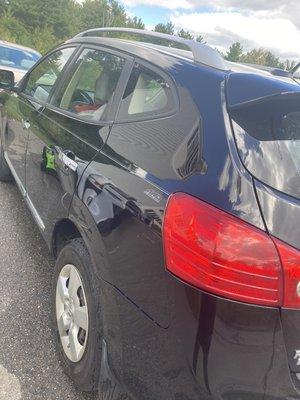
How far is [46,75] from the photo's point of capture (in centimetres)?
356

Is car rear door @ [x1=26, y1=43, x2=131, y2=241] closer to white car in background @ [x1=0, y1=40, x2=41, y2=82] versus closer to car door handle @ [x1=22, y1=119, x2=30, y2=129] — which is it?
car door handle @ [x1=22, y1=119, x2=30, y2=129]

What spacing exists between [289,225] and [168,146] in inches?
23.0

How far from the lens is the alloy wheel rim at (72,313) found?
85.4 inches

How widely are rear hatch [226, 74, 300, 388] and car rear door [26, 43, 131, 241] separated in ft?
2.58

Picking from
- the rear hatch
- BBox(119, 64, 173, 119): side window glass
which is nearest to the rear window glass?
the rear hatch

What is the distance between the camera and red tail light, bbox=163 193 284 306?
4.54ft

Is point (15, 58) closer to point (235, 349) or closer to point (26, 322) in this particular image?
point (26, 322)

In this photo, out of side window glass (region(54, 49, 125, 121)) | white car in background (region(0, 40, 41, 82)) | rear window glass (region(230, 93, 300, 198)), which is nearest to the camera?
rear window glass (region(230, 93, 300, 198))

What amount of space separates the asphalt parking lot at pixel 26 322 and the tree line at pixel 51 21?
13.1 meters

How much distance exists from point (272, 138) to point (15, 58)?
10840 mm

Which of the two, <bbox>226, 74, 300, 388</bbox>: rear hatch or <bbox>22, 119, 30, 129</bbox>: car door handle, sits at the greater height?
<bbox>226, 74, 300, 388</bbox>: rear hatch

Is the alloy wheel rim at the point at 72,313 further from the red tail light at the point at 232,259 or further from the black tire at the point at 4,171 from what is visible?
the black tire at the point at 4,171

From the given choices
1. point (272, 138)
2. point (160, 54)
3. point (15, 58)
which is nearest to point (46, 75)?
point (160, 54)

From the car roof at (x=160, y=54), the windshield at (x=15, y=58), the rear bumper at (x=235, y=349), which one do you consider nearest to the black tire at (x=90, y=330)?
the rear bumper at (x=235, y=349)
